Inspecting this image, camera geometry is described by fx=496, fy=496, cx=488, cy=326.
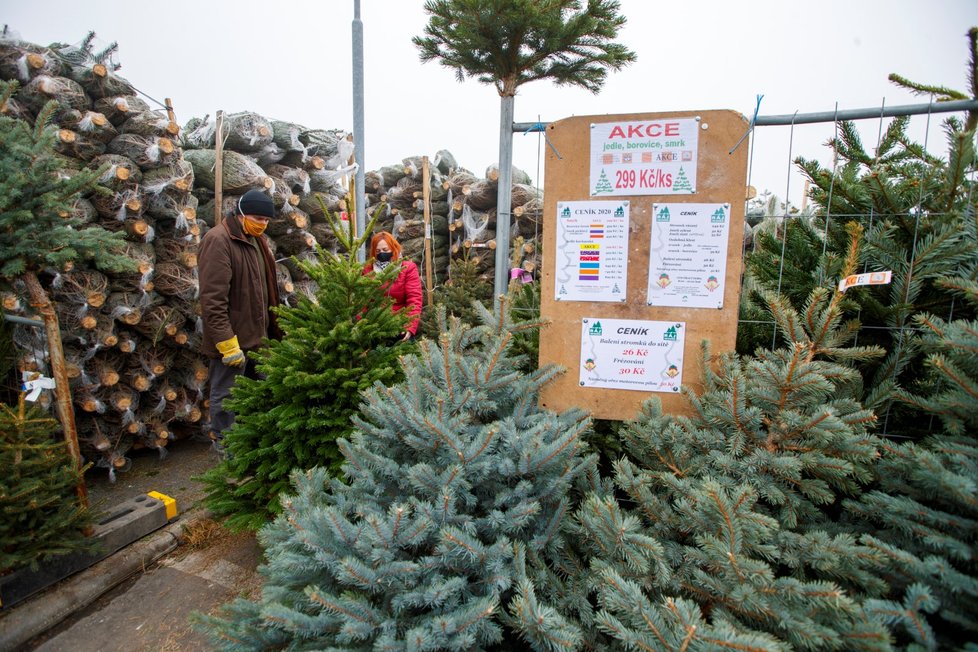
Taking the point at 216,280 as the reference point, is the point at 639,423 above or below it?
below

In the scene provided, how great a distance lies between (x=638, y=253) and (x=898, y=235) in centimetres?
111

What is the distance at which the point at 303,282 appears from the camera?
20.4 ft

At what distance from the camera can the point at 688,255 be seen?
2256 millimetres

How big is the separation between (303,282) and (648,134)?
5.03m

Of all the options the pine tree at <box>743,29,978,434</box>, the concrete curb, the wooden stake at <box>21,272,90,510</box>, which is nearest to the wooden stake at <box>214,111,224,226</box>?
the wooden stake at <box>21,272,90,510</box>

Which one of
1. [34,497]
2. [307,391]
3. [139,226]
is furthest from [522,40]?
[34,497]

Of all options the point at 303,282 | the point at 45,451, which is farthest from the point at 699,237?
the point at 303,282

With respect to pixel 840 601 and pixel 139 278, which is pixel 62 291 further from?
pixel 840 601

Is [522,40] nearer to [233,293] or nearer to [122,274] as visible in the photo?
[233,293]

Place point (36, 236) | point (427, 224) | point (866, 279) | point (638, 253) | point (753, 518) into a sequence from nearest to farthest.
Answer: point (753, 518), point (866, 279), point (638, 253), point (36, 236), point (427, 224)

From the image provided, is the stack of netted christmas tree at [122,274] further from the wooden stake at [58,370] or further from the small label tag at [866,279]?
the small label tag at [866,279]

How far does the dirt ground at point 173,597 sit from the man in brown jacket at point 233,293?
0.89m

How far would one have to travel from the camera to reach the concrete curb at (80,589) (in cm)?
275

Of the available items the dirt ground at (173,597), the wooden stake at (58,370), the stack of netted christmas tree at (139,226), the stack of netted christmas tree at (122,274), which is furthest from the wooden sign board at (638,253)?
A: the stack of netted christmas tree at (122,274)
